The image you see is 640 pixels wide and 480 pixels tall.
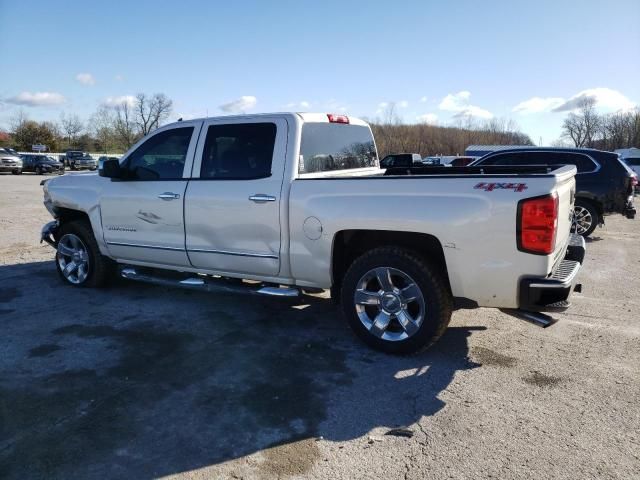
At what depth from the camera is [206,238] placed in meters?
4.92

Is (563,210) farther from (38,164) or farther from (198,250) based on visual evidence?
(38,164)

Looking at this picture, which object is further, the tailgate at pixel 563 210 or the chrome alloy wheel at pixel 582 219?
the chrome alloy wheel at pixel 582 219

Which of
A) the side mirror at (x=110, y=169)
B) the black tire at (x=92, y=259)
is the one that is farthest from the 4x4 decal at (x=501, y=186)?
the black tire at (x=92, y=259)

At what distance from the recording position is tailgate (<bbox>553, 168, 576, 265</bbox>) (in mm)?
3594

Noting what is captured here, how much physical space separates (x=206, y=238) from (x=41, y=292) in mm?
2545

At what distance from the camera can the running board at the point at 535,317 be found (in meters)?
3.65

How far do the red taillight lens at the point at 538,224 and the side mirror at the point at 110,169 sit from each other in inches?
160

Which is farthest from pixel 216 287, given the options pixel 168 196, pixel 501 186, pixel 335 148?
pixel 501 186

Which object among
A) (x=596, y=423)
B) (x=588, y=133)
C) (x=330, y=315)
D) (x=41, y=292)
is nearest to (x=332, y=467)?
(x=596, y=423)

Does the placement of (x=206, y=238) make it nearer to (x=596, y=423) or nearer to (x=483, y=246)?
(x=483, y=246)

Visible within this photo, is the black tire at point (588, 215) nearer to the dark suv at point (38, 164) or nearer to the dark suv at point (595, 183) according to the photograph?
the dark suv at point (595, 183)

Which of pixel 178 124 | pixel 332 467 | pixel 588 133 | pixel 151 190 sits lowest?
pixel 332 467

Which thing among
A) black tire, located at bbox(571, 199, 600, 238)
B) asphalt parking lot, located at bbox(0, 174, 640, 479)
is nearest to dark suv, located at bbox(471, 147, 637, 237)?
black tire, located at bbox(571, 199, 600, 238)

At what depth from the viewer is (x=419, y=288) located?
3.92 metres
